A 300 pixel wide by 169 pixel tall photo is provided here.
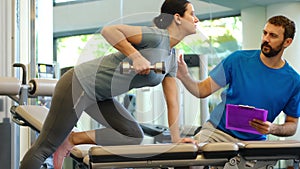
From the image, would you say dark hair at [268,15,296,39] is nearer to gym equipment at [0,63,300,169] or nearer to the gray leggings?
gym equipment at [0,63,300,169]

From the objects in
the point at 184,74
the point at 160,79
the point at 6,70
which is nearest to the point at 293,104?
the point at 184,74

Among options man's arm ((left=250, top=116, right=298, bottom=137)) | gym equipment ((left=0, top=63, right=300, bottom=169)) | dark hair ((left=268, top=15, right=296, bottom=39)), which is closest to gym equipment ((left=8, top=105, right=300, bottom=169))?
gym equipment ((left=0, top=63, right=300, bottom=169))

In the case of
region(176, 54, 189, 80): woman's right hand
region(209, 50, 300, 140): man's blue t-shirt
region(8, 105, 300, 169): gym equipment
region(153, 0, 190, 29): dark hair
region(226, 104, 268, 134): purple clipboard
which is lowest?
region(8, 105, 300, 169): gym equipment

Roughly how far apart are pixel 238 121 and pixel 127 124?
694mm

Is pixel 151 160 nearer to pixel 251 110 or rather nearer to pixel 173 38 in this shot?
pixel 173 38

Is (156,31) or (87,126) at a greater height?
(156,31)

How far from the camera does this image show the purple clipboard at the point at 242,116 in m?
2.65

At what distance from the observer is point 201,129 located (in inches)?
118

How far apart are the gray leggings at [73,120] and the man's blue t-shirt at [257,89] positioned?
68 cm

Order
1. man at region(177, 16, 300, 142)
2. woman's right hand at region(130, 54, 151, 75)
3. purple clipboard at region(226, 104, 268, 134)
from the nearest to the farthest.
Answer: woman's right hand at region(130, 54, 151, 75) → purple clipboard at region(226, 104, 268, 134) → man at region(177, 16, 300, 142)

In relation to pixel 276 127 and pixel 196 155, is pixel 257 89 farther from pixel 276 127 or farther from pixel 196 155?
pixel 196 155

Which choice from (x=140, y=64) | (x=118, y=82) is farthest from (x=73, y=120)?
(x=140, y=64)

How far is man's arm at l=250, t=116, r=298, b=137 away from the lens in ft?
8.87

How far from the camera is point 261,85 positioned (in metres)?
2.90
